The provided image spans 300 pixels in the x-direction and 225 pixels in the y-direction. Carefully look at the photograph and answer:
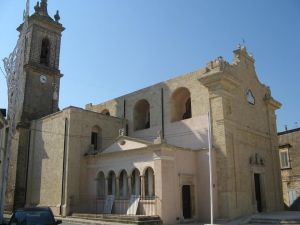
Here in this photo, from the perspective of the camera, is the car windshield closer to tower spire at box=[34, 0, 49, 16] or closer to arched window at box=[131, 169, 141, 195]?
arched window at box=[131, 169, 141, 195]

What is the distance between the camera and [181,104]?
93.0ft

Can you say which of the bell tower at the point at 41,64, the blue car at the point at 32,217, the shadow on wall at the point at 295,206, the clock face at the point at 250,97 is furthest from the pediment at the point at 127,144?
the shadow on wall at the point at 295,206

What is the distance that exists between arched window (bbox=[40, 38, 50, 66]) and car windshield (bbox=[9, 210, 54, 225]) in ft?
82.4

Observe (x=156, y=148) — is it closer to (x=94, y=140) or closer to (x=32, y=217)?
(x=94, y=140)

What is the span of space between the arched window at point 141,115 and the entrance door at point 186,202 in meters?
9.12

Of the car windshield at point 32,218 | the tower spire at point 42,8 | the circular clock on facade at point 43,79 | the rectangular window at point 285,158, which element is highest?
the tower spire at point 42,8

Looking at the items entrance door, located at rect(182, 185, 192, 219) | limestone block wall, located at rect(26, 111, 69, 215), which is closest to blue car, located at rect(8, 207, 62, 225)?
entrance door, located at rect(182, 185, 192, 219)

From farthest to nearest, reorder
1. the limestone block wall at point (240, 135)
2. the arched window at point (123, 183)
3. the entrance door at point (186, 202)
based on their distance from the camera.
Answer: the arched window at point (123, 183) < the limestone block wall at point (240, 135) < the entrance door at point (186, 202)

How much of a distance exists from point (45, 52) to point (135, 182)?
18.6 meters

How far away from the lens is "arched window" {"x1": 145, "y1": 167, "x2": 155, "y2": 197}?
848 inches

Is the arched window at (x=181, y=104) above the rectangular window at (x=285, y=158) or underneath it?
above

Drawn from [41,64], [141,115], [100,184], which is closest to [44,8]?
[41,64]

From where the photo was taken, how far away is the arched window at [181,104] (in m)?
27.3

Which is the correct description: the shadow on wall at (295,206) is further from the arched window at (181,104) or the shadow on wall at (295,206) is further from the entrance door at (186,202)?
the entrance door at (186,202)
